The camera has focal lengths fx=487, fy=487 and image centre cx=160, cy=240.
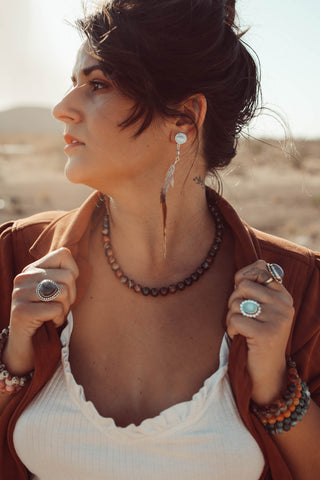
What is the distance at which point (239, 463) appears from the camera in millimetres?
1881

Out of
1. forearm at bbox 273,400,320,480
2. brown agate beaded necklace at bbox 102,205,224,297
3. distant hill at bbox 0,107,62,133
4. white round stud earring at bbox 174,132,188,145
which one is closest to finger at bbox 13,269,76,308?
brown agate beaded necklace at bbox 102,205,224,297

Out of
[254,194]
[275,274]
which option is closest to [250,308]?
[275,274]

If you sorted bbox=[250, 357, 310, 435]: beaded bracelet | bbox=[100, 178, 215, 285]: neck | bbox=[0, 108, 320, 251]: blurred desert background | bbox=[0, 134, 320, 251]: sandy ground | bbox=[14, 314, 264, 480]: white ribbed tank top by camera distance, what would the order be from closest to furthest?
bbox=[14, 314, 264, 480]: white ribbed tank top, bbox=[250, 357, 310, 435]: beaded bracelet, bbox=[100, 178, 215, 285]: neck, bbox=[0, 108, 320, 251]: blurred desert background, bbox=[0, 134, 320, 251]: sandy ground

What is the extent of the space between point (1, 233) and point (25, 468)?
108 centimetres

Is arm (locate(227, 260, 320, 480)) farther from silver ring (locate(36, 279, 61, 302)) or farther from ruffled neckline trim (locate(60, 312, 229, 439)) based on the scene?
silver ring (locate(36, 279, 61, 302))

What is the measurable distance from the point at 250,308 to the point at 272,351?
19 centimetres

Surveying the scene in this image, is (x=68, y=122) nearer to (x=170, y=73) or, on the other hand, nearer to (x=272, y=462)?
(x=170, y=73)

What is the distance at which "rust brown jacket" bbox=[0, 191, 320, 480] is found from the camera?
1966mm

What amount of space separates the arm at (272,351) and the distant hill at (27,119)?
97527 mm

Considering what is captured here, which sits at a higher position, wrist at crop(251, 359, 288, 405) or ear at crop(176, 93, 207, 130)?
ear at crop(176, 93, 207, 130)

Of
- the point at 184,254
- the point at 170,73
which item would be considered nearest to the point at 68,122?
the point at 170,73

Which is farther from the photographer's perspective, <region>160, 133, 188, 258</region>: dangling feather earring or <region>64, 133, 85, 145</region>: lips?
<region>160, 133, 188, 258</region>: dangling feather earring

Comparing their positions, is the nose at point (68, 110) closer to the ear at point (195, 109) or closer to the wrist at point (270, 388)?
the ear at point (195, 109)

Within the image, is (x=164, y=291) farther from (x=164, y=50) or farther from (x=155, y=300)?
(x=164, y=50)
